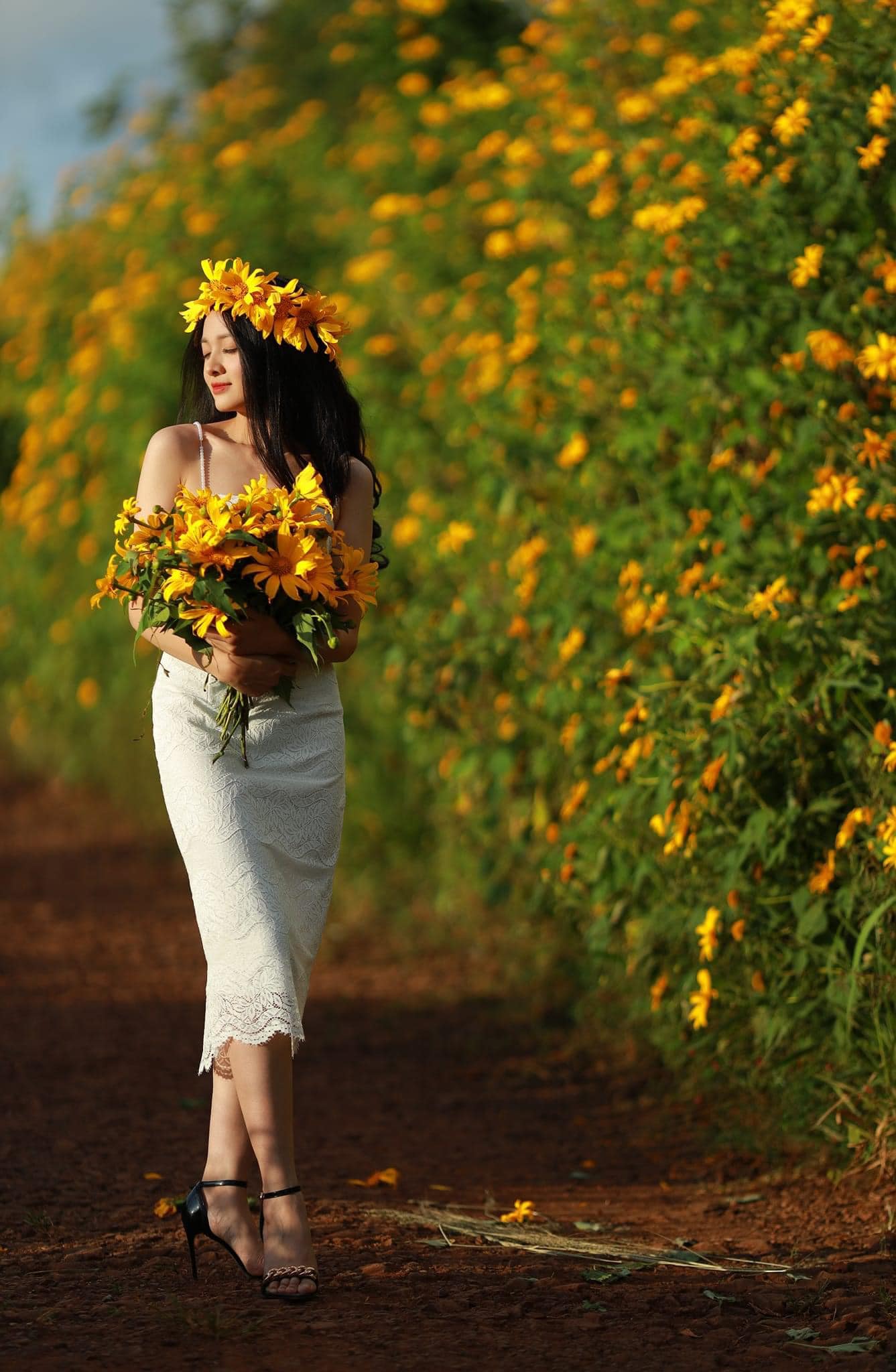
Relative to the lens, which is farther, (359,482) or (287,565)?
(359,482)

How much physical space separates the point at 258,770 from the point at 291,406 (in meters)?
0.69

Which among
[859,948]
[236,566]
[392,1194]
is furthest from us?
[392,1194]

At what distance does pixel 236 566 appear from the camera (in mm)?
2936

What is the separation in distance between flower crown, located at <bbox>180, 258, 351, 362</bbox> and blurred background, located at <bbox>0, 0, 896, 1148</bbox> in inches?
30.2

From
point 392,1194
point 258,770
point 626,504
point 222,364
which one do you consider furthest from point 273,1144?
point 626,504

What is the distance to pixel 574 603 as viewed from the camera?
15.5 ft

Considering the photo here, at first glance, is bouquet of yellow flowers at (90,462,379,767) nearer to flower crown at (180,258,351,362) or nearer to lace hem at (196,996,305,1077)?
flower crown at (180,258,351,362)

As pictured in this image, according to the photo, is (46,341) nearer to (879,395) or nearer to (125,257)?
(125,257)

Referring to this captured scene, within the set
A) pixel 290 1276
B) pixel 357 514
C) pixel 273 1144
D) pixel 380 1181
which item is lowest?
pixel 380 1181

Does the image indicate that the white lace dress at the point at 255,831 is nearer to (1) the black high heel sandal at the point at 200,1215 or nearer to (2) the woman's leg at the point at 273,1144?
(2) the woman's leg at the point at 273,1144

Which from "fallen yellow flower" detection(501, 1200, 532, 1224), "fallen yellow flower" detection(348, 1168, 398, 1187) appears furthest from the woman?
"fallen yellow flower" detection(348, 1168, 398, 1187)

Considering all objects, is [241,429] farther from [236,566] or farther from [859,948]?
[859,948]

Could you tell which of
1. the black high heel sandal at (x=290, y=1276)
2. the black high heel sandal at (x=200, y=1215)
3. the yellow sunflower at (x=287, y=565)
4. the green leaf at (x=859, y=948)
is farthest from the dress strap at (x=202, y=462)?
the green leaf at (x=859, y=948)

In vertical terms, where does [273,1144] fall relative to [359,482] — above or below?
below
